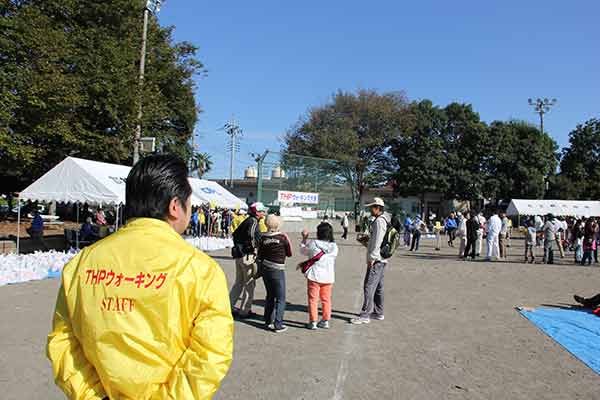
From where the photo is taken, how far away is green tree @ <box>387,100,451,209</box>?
154 feet

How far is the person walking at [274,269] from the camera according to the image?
21.9 ft

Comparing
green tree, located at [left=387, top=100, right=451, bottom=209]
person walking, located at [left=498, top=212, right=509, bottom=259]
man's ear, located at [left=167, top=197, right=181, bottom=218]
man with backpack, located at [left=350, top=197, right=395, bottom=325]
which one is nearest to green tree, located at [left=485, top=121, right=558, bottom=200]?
A: green tree, located at [left=387, top=100, right=451, bottom=209]

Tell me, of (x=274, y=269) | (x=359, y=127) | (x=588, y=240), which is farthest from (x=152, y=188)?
(x=359, y=127)

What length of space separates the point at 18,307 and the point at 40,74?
12030 millimetres

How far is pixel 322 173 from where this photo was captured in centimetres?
3569

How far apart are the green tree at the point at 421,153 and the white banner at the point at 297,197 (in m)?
16.3

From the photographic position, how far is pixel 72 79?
17484 millimetres

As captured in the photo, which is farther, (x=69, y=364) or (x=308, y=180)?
(x=308, y=180)

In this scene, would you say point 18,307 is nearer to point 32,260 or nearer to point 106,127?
point 32,260

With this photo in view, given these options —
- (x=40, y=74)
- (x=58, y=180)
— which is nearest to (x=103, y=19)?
(x=40, y=74)

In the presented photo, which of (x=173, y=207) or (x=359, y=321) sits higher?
(x=173, y=207)

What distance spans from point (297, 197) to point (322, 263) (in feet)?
87.8

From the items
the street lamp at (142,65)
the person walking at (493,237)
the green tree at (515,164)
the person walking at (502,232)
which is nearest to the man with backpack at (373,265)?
the person walking at (493,237)

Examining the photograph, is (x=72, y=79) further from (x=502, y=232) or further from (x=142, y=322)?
(x=142, y=322)
